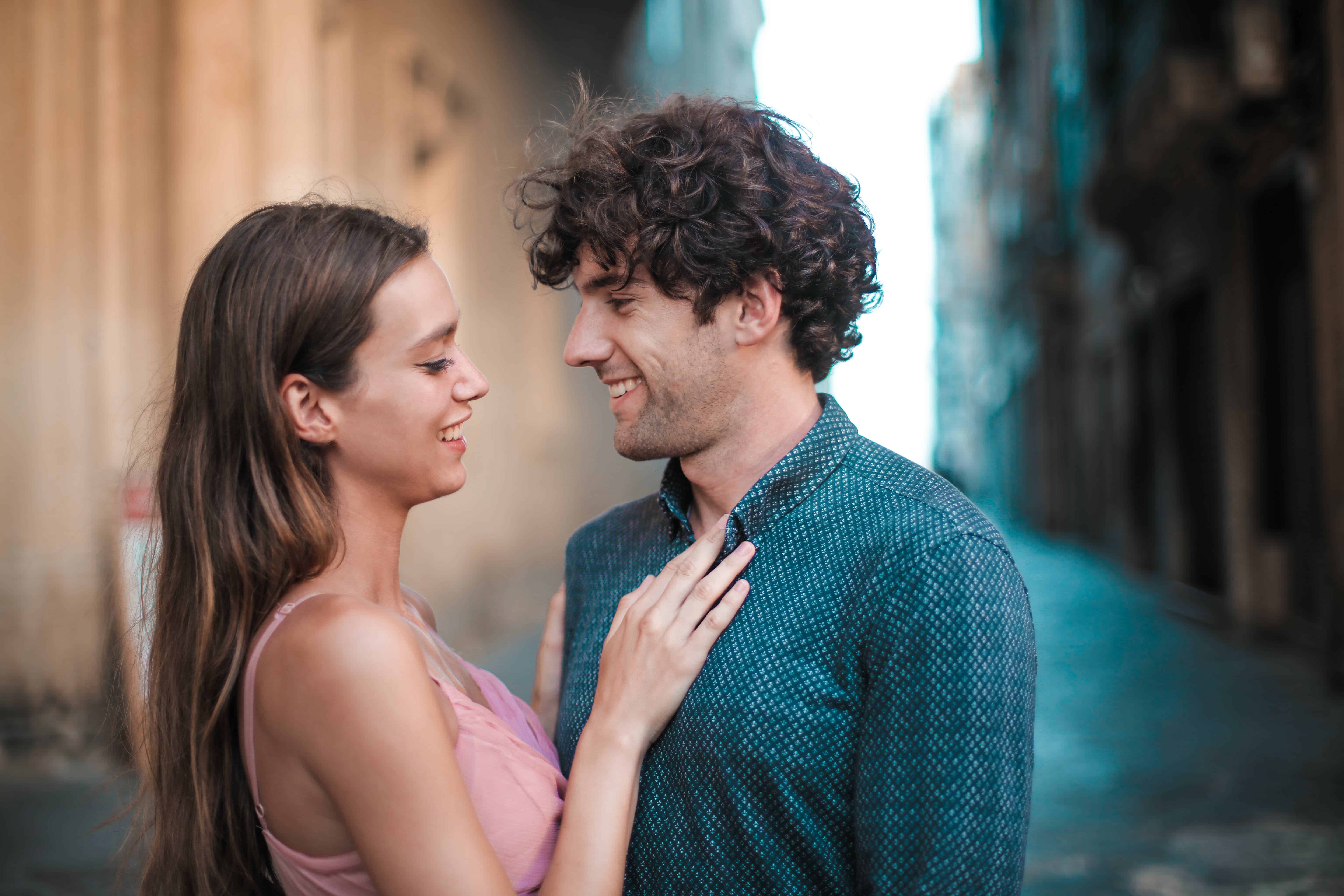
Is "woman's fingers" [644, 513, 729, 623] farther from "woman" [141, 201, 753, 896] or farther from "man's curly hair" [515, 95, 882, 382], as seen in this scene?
"man's curly hair" [515, 95, 882, 382]

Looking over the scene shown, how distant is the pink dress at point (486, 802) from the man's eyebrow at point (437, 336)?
48 cm

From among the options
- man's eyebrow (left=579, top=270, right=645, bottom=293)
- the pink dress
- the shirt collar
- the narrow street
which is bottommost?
the narrow street

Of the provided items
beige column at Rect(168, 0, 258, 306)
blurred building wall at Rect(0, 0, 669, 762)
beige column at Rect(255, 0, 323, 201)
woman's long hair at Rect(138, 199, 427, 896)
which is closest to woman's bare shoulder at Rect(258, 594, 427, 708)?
woman's long hair at Rect(138, 199, 427, 896)

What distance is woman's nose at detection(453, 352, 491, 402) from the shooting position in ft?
6.40

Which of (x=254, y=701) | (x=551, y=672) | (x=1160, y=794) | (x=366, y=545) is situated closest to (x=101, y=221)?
(x=551, y=672)

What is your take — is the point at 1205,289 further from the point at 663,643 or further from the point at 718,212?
the point at 663,643

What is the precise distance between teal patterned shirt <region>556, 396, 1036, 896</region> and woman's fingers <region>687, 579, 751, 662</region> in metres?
0.02

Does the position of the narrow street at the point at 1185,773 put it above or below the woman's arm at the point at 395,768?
below

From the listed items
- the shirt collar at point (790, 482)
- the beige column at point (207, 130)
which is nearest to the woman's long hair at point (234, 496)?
the shirt collar at point (790, 482)

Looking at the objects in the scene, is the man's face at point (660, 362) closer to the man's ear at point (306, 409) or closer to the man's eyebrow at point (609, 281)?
the man's eyebrow at point (609, 281)

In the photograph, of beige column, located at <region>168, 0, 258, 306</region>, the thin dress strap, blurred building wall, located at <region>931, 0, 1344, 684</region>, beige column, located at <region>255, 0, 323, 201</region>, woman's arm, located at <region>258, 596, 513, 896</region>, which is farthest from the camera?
blurred building wall, located at <region>931, 0, 1344, 684</region>

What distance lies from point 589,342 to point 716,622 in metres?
0.64

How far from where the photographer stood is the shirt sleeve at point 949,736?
156 cm

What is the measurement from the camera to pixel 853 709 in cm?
172
